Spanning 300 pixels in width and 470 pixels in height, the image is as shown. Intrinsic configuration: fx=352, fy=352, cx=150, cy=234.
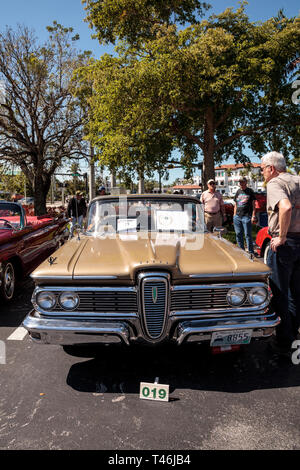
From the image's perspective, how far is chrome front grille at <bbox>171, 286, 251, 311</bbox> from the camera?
288 centimetres

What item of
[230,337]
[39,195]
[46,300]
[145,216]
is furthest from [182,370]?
[39,195]

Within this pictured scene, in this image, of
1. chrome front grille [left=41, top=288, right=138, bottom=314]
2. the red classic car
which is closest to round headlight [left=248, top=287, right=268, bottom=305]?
chrome front grille [left=41, top=288, right=138, bottom=314]

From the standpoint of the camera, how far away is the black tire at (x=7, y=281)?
502cm

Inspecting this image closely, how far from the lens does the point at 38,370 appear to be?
3309 millimetres

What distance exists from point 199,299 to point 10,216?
15.2 feet

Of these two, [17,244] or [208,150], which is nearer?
[17,244]

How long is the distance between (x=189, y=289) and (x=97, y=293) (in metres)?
0.76

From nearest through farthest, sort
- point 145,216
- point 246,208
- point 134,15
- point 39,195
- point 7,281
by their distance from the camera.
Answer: point 145,216 → point 7,281 → point 246,208 → point 134,15 → point 39,195

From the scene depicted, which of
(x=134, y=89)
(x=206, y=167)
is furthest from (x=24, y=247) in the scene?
(x=206, y=167)

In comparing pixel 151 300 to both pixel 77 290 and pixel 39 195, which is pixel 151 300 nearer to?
pixel 77 290

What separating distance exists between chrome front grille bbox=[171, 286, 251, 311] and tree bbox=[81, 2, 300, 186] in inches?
367

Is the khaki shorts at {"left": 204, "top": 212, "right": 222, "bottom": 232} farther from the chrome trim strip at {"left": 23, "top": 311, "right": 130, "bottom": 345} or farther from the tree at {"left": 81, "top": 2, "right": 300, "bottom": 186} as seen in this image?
the chrome trim strip at {"left": 23, "top": 311, "right": 130, "bottom": 345}

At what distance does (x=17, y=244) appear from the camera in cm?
554

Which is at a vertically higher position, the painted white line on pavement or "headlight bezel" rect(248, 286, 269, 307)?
"headlight bezel" rect(248, 286, 269, 307)
